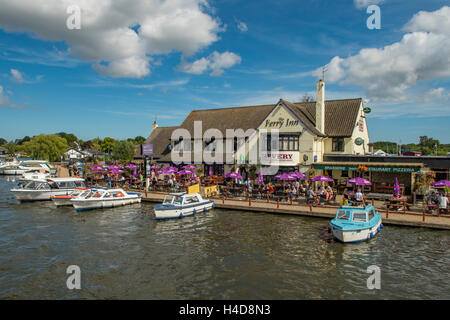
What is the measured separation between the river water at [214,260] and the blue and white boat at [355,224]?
55cm

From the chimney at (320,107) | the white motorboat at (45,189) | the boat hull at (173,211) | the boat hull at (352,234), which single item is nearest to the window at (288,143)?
the chimney at (320,107)

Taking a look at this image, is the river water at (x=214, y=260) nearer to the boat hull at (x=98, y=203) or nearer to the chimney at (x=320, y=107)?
the boat hull at (x=98, y=203)

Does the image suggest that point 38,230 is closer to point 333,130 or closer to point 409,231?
point 409,231

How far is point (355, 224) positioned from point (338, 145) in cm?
1669

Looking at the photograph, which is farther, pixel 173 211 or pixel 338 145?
pixel 338 145

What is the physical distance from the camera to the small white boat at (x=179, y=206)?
2298 centimetres

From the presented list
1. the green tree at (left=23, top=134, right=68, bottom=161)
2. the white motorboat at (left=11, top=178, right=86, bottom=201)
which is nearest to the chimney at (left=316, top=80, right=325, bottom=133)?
the white motorboat at (left=11, top=178, right=86, bottom=201)

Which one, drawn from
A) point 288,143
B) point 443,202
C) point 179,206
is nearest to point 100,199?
point 179,206

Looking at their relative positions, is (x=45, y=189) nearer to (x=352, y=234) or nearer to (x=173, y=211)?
(x=173, y=211)

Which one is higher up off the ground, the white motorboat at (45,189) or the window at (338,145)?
the window at (338,145)

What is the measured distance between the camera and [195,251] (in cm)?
1623

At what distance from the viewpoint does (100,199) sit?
89.6ft

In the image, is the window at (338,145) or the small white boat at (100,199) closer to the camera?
the small white boat at (100,199)
